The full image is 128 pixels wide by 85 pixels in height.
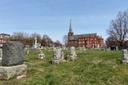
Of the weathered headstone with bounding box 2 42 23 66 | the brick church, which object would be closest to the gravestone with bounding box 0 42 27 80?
the weathered headstone with bounding box 2 42 23 66

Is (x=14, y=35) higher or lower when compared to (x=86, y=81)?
higher

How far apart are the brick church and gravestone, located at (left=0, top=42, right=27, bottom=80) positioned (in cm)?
11186

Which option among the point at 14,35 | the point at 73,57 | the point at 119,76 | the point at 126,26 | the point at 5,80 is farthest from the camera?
the point at 14,35

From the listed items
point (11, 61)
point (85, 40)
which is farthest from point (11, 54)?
point (85, 40)

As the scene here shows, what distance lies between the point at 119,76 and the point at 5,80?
5.83 m

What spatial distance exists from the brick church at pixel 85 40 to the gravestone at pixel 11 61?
11186 centimetres

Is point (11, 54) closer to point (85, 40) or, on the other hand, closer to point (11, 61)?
point (11, 61)

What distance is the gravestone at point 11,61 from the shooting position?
32.8 ft

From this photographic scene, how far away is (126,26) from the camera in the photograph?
68.6m

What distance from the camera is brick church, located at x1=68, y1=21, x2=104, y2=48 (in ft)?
420

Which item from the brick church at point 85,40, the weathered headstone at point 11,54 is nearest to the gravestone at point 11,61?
the weathered headstone at point 11,54

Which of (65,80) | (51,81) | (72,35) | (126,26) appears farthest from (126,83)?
(72,35)

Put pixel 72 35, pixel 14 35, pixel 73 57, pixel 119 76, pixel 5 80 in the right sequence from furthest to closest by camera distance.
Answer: pixel 72 35, pixel 14 35, pixel 73 57, pixel 119 76, pixel 5 80

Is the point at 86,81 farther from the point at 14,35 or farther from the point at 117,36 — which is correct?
the point at 14,35
